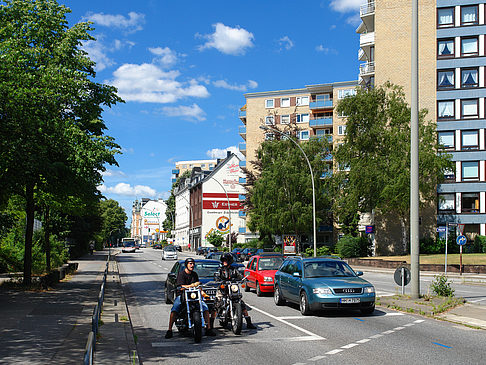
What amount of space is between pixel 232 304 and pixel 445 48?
50.7m

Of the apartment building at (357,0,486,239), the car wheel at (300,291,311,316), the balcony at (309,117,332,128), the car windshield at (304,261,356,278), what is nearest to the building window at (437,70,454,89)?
the apartment building at (357,0,486,239)

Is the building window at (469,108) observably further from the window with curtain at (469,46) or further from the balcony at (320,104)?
the balcony at (320,104)

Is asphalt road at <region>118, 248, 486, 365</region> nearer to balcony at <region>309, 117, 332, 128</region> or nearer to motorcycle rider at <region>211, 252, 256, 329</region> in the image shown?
motorcycle rider at <region>211, 252, 256, 329</region>

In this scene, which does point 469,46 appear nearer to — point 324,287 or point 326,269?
point 326,269

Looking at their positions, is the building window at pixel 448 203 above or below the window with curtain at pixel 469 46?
below

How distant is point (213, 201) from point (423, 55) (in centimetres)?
5522

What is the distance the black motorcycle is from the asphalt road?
254 mm

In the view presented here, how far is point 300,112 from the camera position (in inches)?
3086

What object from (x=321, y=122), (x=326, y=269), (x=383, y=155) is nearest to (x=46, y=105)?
(x=326, y=269)

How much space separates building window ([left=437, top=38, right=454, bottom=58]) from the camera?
54.4 metres

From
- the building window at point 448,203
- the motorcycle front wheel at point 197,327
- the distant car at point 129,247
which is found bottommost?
the distant car at point 129,247

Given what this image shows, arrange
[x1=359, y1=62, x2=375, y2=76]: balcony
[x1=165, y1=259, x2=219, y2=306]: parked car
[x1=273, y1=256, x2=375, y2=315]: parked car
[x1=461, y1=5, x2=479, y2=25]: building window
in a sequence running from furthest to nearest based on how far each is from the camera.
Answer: [x1=359, y1=62, x2=375, y2=76]: balcony, [x1=461, y1=5, x2=479, y2=25]: building window, [x1=165, y1=259, x2=219, y2=306]: parked car, [x1=273, y1=256, x2=375, y2=315]: parked car

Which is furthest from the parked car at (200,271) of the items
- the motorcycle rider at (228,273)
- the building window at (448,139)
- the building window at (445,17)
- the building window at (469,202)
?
the building window at (445,17)

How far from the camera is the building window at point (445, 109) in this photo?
54031 millimetres
